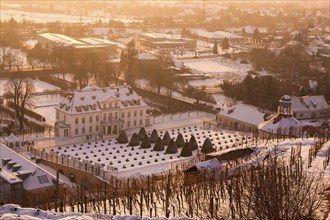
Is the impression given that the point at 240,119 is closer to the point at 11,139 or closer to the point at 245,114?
the point at 245,114

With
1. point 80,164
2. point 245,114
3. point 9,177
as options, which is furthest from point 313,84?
point 9,177

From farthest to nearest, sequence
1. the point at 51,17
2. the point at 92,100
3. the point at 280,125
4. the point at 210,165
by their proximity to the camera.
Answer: the point at 51,17, the point at 92,100, the point at 280,125, the point at 210,165

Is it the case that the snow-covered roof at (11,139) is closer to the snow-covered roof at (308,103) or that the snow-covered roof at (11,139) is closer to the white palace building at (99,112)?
the white palace building at (99,112)

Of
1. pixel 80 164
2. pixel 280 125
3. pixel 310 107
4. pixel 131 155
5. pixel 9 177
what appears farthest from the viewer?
pixel 310 107

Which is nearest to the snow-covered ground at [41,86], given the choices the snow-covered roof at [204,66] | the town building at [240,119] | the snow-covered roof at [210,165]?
the town building at [240,119]

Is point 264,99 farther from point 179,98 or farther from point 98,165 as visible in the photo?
point 98,165

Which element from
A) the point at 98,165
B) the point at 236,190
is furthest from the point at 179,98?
the point at 236,190
